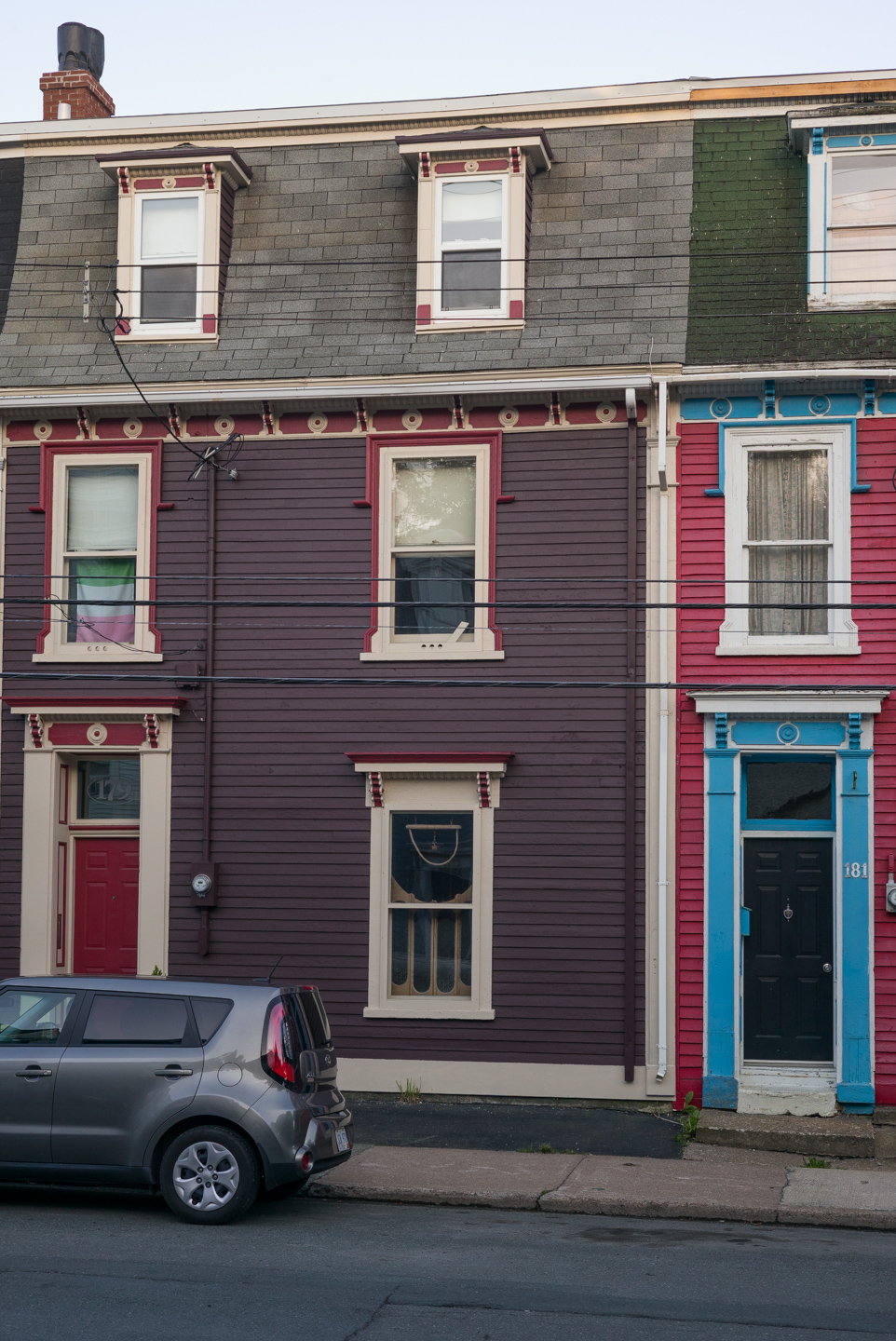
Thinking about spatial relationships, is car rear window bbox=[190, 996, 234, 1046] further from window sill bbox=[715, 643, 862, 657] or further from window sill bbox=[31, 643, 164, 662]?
window sill bbox=[715, 643, 862, 657]

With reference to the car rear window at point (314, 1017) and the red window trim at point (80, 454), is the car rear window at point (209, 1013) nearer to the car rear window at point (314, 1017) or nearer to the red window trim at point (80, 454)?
Result: the car rear window at point (314, 1017)

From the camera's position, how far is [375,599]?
48.5 feet

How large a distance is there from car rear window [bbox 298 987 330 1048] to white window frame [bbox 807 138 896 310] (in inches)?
333

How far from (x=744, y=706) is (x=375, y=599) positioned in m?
3.75

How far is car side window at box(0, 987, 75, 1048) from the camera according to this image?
9656 millimetres

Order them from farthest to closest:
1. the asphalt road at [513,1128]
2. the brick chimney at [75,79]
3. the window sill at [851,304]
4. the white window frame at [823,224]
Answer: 1. the brick chimney at [75,79]
2. the white window frame at [823,224]
3. the window sill at [851,304]
4. the asphalt road at [513,1128]

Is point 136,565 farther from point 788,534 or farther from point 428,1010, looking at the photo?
point 788,534

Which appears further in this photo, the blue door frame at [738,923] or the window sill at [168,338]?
the window sill at [168,338]

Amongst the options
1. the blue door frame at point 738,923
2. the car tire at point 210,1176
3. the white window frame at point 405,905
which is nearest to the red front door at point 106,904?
the white window frame at point 405,905

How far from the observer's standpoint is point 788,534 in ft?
47.0

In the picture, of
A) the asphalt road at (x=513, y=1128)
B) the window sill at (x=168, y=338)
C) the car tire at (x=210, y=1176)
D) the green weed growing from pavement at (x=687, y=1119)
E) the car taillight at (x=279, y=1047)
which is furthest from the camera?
the window sill at (x=168, y=338)

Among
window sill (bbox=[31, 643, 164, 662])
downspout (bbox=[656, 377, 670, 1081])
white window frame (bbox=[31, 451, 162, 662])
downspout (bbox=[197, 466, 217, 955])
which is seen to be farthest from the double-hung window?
window sill (bbox=[31, 643, 164, 662])

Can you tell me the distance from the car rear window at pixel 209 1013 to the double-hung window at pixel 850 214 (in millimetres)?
9081

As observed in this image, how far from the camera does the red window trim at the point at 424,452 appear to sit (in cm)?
1459
